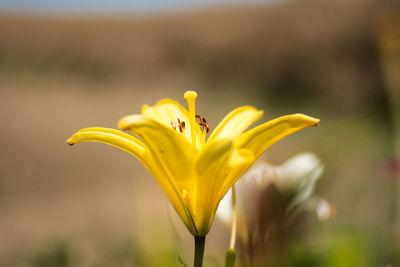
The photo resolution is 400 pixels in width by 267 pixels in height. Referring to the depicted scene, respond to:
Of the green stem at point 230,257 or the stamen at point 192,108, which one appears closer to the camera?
the green stem at point 230,257

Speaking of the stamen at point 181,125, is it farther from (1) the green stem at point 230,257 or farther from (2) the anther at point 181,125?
(1) the green stem at point 230,257

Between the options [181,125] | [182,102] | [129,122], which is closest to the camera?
[129,122]

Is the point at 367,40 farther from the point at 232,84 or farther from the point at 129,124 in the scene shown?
the point at 129,124

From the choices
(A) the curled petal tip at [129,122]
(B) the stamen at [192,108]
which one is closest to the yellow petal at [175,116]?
(B) the stamen at [192,108]

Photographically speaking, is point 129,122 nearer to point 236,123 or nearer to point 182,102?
point 236,123

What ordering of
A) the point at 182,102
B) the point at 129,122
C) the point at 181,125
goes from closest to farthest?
the point at 129,122 → the point at 181,125 → the point at 182,102

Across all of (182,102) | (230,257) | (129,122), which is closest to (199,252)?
(230,257)

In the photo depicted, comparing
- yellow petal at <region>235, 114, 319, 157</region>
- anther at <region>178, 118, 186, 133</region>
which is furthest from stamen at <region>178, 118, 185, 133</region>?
yellow petal at <region>235, 114, 319, 157</region>
